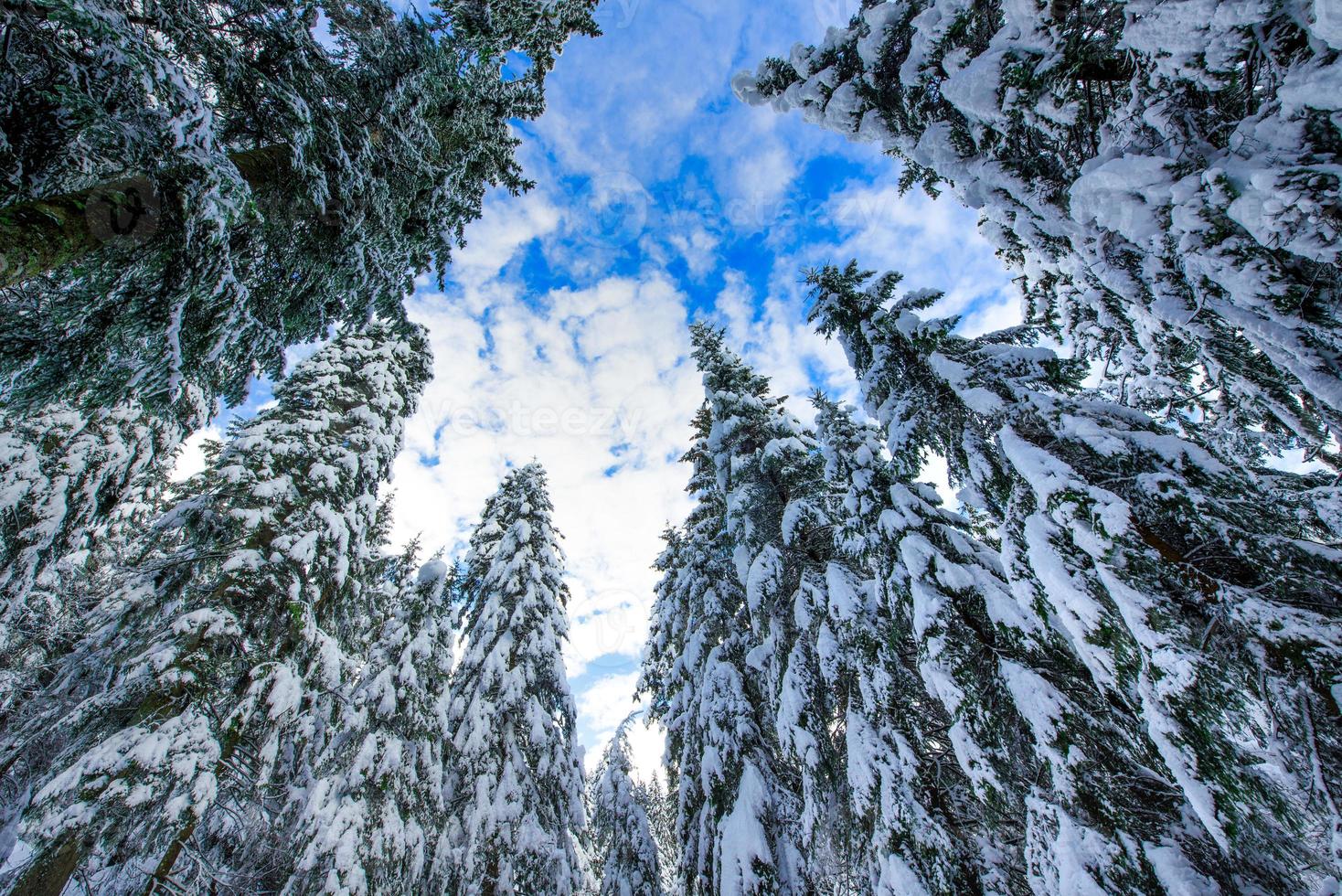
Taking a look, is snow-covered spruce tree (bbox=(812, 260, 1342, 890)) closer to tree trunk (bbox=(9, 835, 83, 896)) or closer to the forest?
the forest

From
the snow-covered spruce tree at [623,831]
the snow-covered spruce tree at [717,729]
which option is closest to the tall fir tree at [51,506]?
the snow-covered spruce tree at [717,729]

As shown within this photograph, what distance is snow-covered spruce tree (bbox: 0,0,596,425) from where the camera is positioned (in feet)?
9.14

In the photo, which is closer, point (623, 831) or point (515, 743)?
point (515, 743)

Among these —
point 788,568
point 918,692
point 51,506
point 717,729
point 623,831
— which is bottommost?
point 623,831

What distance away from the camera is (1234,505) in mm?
3436

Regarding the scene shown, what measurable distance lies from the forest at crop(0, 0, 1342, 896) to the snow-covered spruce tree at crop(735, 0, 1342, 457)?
0.03 m

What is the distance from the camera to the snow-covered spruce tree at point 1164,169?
8.75ft

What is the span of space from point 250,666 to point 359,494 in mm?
3484

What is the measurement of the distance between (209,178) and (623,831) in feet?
56.3

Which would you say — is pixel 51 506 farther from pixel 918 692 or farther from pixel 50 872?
pixel 918 692

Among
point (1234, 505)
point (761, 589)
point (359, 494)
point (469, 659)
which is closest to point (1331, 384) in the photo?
point (1234, 505)

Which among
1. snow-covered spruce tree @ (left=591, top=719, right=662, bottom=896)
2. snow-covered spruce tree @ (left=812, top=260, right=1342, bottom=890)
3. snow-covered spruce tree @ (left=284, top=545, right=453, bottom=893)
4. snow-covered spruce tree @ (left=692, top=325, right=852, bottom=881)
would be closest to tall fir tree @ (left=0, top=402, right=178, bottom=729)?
snow-covered spruce tree @ (left=284, top=545, right=453, bottom=893)

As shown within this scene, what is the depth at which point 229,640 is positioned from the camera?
6660 mm

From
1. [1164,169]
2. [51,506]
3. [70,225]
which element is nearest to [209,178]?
[70,225]
